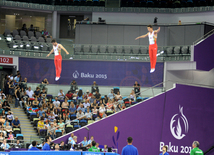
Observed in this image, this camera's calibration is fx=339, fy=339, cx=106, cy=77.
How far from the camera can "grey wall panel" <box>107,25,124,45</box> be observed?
2309cm

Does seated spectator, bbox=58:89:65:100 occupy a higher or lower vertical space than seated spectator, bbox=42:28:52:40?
lower

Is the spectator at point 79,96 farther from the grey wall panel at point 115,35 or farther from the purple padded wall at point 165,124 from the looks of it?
the grey wall panel at point 115,35

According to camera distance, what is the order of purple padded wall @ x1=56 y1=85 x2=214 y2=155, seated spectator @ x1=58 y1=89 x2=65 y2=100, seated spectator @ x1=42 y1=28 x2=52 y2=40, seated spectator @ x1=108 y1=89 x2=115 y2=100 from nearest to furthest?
purple padded wall @ x1=56 y1=85 x2=214 y2=155 → seated spectator @ x1=108 y1=89 x2=115 y2=100 → seated spectator @ x1=58 y1=89 x2=65 y2=100 → seated spectator @ x1=42 y1=28 x2=52 y2=40

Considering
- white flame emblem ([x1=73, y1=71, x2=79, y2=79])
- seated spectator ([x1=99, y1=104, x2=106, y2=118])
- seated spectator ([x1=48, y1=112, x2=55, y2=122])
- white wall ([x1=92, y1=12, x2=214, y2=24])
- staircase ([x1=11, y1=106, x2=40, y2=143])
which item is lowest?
staircase ([x1=11, y1=106, x2=40, y2=143])

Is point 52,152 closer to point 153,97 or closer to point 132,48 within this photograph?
point 153,97

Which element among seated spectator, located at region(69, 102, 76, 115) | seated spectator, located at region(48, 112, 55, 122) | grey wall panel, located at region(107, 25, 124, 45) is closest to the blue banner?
grey wall panel, located at region(107, 25, 124, 45)

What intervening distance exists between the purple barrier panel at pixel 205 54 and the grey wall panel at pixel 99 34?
6.38 metres

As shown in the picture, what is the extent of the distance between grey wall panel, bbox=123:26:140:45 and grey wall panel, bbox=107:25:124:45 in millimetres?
274

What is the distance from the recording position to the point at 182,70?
21.4 meters

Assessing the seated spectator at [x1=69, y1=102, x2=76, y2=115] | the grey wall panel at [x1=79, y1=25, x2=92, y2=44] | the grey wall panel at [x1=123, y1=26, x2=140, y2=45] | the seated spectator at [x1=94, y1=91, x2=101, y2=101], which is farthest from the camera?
the grey wall panel at [x1=123, y1=26, x2=140, y2=45]

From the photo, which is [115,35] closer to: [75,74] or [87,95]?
[75,74]

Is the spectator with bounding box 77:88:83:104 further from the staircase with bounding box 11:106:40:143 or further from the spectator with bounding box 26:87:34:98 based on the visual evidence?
the staircase with bounding box 11:106:40:143

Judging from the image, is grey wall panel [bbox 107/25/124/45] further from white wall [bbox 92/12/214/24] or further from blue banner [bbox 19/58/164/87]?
white wall [bbox 92/12/214/24]

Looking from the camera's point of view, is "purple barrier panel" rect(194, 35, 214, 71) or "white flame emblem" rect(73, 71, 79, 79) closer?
"purple barrier panel" rect(194, 35, 214, 71)
